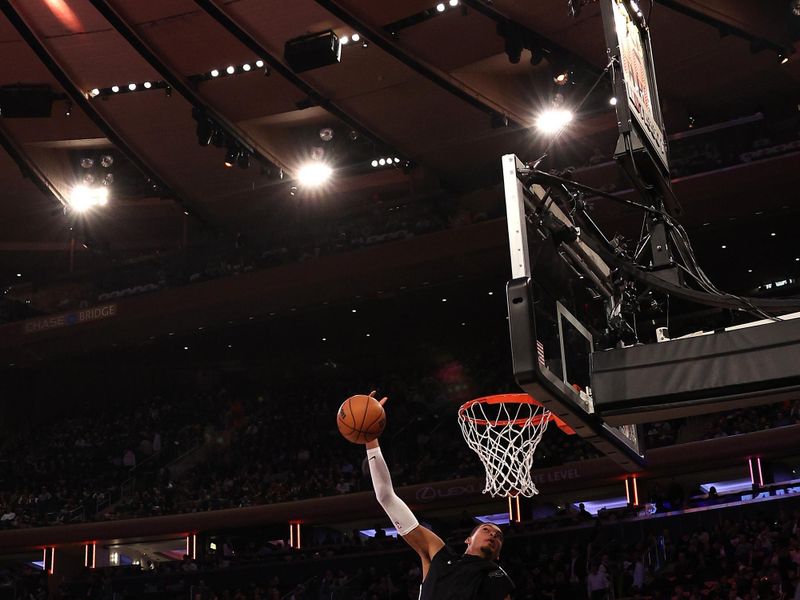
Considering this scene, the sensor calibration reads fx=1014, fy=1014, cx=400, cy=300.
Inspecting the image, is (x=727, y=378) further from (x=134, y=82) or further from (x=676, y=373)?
(x=134, y=82)

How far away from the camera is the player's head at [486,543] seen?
4383mm

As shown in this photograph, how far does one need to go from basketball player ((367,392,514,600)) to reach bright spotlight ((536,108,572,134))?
1705 centimetres

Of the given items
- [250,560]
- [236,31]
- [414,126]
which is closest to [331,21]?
[236,31]

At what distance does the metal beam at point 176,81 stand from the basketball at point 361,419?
1430 cm

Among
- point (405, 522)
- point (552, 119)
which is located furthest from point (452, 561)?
point (552, 119)

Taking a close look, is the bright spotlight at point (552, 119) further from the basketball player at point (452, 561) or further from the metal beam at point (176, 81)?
the basketball player at point (452, 561)

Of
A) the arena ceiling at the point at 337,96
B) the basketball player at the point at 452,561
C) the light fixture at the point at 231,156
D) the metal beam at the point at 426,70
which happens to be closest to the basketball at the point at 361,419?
the basketball player at the point at 452,561

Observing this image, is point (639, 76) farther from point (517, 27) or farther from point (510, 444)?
point (517, 27)

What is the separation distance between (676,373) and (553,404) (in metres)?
0.73

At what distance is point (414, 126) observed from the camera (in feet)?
72.2

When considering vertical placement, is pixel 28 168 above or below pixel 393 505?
above

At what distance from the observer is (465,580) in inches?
168

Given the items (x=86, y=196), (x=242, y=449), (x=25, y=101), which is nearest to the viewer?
(x=25, y=101)

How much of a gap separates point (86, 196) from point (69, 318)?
3.39m
